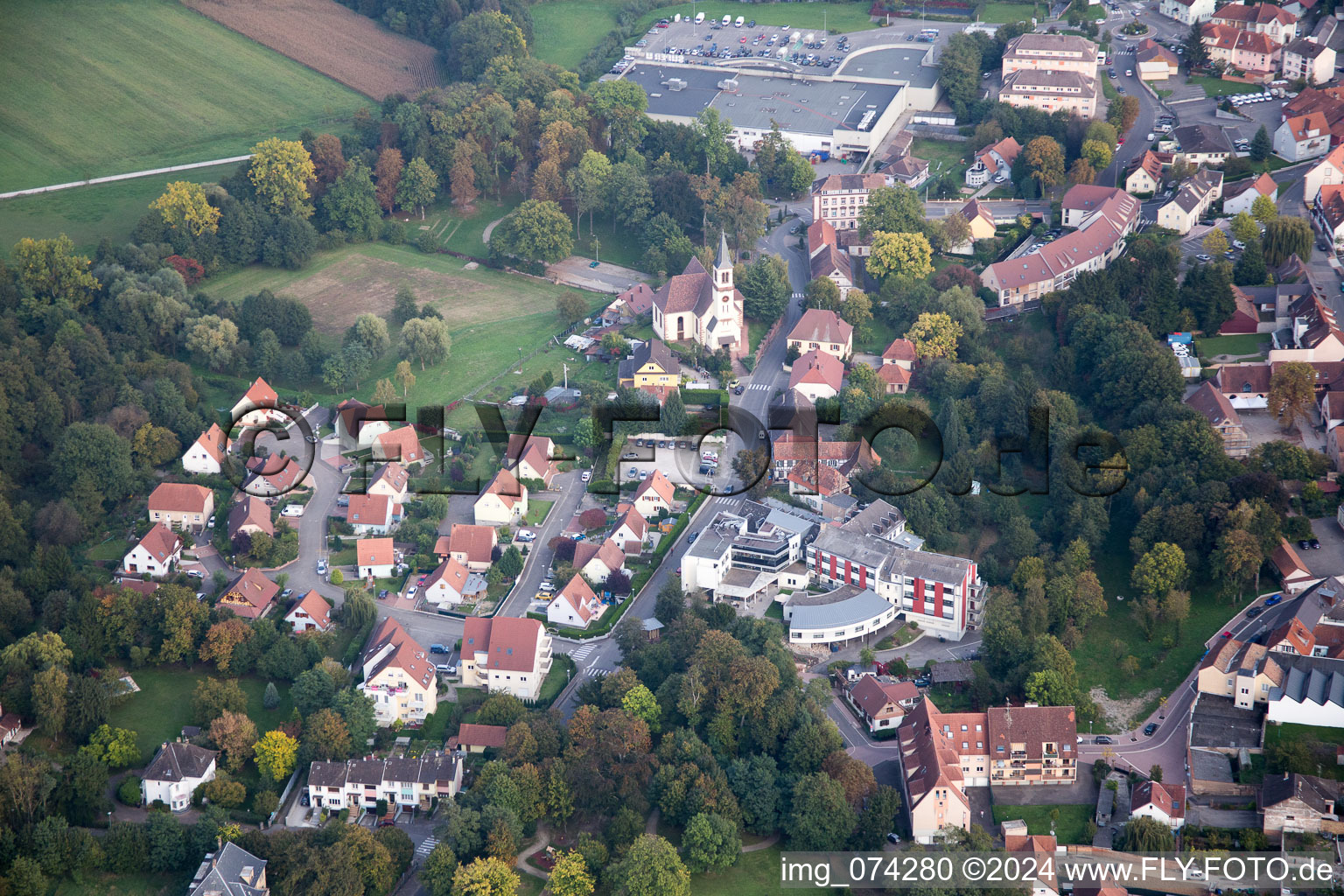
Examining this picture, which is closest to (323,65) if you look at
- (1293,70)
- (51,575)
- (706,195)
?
(706,195)

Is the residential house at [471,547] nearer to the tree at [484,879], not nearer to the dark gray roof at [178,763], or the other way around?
the dark gray roof at [178,763]

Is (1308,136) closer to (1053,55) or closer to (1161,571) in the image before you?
(1053,55)

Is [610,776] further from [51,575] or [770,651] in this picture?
[51,575]

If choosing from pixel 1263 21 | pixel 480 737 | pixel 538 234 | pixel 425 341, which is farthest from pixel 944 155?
pixel 480 737

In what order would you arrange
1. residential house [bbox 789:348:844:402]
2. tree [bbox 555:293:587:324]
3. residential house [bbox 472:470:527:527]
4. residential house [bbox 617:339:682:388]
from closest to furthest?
residential house [bbox 472:470:527:527] → residential house [bbox 789:348:844:402] → residential house [bbox 617:339:682:388] → tree [bbox 555:293:587:324]

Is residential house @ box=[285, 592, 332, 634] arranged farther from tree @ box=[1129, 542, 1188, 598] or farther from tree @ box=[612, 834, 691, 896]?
tree @ box=[1129, 542, 1188, 598]

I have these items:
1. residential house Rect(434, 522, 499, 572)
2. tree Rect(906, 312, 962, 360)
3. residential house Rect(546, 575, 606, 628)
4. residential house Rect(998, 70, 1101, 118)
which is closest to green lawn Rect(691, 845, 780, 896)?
residential house Rect(546, 575, 606, 628)
